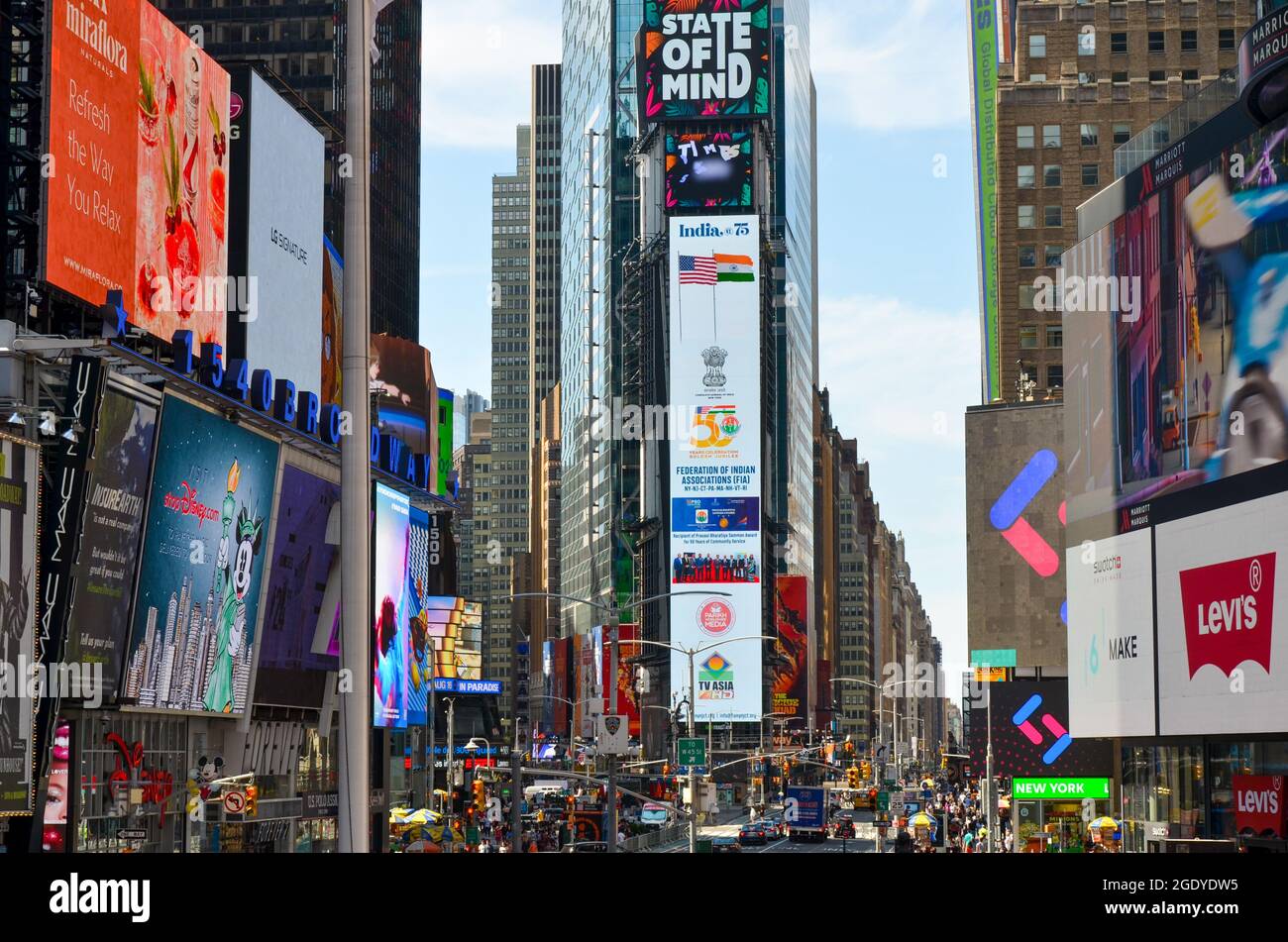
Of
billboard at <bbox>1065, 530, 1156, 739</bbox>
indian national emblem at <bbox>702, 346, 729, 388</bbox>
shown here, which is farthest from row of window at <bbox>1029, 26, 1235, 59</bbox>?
billboard at <bbox>1065, 530, 1156, 739</bbox>

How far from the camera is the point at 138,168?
5372 cm

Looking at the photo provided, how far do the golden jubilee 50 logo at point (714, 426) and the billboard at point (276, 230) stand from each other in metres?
103

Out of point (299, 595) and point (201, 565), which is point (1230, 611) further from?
point (299, 595)

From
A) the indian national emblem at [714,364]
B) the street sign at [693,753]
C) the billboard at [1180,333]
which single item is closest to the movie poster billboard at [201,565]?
the street sign at [693,753]

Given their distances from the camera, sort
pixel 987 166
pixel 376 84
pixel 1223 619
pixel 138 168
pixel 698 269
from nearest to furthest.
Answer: pixel 1223 619 → pixel 138 168 → pixel 987 166 → pixel 376 84 → pixel 698 269

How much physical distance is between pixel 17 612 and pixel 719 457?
139 meters

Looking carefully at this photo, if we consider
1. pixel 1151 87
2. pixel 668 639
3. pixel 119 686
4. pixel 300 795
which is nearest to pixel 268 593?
pixel 300 795

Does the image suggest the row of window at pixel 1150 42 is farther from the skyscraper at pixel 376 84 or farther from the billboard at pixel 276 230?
the billboard at pixel 276 230

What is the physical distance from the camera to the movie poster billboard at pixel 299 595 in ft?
198

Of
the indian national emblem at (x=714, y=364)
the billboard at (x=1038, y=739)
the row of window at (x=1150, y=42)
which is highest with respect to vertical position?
the row of window at (x=1150, y=42)

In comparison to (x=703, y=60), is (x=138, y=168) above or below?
below

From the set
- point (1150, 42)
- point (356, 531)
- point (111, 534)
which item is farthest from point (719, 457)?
point (356, 531)

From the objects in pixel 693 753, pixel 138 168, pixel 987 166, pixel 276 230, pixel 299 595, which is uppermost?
pixel 987 166

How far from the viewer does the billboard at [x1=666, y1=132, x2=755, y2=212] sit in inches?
6939
